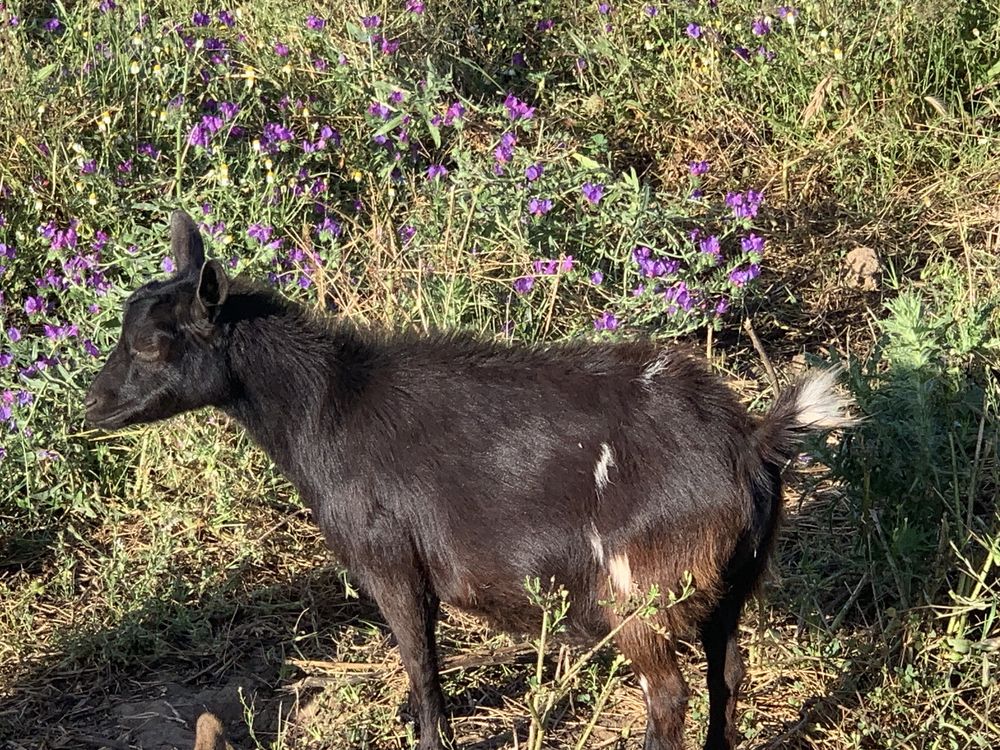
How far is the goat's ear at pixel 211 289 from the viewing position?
3785 millimetres

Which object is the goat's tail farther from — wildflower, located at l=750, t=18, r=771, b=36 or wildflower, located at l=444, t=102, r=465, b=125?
wildflower, located at l=750, t=18, r=771, b=36

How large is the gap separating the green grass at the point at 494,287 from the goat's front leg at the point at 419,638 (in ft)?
0.93

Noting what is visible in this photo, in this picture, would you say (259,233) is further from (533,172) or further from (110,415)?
(110,415)

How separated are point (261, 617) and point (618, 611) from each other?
72.6 inches

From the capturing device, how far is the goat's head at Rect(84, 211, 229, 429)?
12.8ft

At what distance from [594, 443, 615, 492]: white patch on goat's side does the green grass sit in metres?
0.67

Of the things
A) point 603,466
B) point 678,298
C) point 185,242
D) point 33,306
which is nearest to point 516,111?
point 678,298

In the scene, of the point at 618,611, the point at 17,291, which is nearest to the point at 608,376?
the point at 618,611

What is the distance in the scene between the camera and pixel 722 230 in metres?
6.02

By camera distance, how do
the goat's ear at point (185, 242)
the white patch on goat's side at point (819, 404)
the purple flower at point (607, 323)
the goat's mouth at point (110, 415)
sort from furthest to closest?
the purple flower at point (607, 323), the goat's ear at point (185, 242), the goat's mouth at point (110, 415), the white patch on goat's side at point (819, 404)

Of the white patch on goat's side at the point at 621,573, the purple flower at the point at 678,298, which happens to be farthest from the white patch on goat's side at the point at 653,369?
the purple flower at the point at 678,298

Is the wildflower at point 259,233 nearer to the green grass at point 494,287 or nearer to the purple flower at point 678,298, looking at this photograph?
the green grass at point 494,287

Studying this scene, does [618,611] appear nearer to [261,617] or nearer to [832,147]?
[261,617]

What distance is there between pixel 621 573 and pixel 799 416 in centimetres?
65
